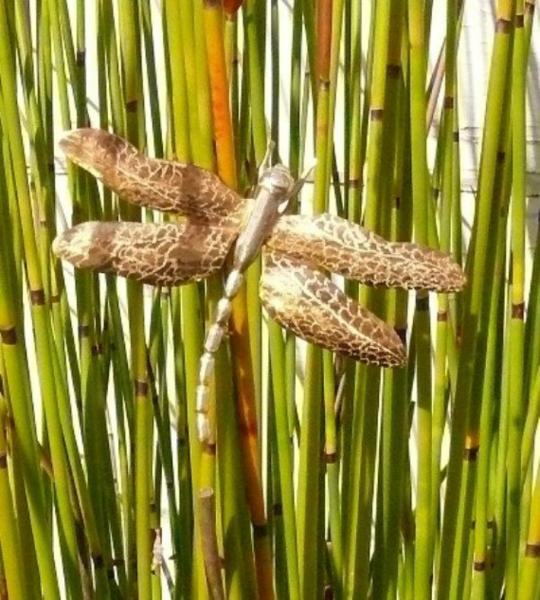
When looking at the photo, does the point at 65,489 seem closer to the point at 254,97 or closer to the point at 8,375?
the point at 8,375

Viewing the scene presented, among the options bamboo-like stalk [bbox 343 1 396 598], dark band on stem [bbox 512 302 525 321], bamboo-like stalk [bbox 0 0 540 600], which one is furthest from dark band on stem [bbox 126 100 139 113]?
dark band on stem [bbox 512 302 525 321]

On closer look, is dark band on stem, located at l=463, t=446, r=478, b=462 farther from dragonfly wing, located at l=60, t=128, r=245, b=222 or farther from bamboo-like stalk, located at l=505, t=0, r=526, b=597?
dragonfly wing, located at l=60, t=128, r=245, b=222

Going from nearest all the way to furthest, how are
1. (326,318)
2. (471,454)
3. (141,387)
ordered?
1. (326,318)
2. (141,387)
3. (471,454)

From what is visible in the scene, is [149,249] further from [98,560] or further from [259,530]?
[98,560]

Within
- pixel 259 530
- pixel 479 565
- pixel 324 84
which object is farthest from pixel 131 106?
pixel 479 565

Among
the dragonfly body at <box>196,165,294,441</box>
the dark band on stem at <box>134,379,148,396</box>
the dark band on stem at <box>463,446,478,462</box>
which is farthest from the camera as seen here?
the dark band on stem at <box>463,446,478,462</box>

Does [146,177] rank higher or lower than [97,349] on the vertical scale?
higher

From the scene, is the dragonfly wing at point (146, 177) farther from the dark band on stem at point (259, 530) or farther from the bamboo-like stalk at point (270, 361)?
the dark band on stem at point (259, 530)
